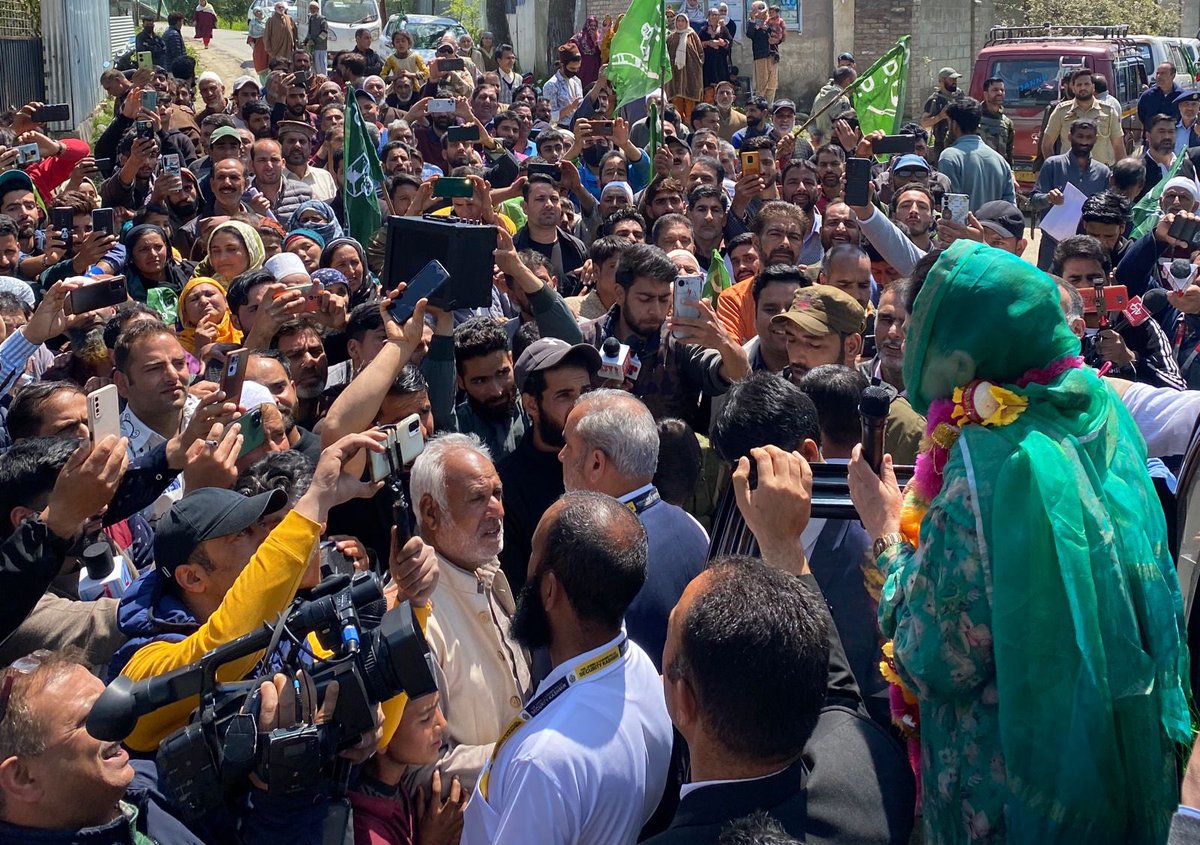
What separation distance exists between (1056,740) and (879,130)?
380 inches

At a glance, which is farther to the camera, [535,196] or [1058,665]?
[535,196]

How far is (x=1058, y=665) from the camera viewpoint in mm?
2408

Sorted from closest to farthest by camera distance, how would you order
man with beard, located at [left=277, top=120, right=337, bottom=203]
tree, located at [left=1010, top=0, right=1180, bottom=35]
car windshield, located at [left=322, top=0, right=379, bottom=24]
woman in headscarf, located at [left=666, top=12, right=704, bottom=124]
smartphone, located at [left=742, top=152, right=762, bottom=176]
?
1. smartphone, located at [left=742, top=152, right=762, bottom=176]
2. man with beard, located at [left=277, top=120, right=337, bottom=203]
3. woman in headscarf, located at [left=666, top=12, right=704, bottom=124]
4. car windshield, located at [left=322, top=0, right=379, bottom=24]
5. tree, located at [left=1010, top=0, right=1180, bottom=35]

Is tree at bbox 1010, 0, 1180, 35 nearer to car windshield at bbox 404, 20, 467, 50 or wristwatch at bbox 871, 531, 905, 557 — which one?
car windshield at bbox 404, 20, 467, 50

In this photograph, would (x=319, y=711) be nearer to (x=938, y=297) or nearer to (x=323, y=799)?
(x=323, y=799)

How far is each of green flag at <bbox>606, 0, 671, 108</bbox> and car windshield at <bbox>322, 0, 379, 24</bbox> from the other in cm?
1522

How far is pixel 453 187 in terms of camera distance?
6793 millimetres

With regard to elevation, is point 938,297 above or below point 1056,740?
above

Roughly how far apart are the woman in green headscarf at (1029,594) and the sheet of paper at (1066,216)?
6.21m

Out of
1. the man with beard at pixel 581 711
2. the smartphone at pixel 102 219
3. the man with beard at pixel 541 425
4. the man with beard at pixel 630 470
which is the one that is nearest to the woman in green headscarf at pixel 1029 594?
the man with beard at pixel 581 711

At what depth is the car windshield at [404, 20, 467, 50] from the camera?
2405 centimetres

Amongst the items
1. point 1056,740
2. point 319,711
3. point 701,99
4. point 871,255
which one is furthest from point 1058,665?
point 701,99

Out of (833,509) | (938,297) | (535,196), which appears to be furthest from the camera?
(535,196)

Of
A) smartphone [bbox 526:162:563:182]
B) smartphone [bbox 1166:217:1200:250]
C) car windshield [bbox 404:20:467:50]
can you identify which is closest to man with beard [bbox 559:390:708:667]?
smartphone [bbox 1166:217:1200:250]
